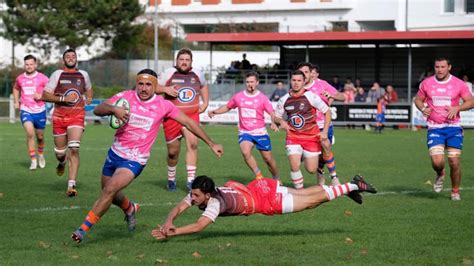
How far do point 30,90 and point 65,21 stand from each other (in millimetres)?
43256

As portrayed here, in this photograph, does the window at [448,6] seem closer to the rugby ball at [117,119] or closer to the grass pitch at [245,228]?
the grass pitch at [245,228]

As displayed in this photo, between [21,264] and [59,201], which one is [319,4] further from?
[21,264]

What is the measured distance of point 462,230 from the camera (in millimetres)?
12391

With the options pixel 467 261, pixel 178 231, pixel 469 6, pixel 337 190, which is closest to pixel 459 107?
pixel 337 190

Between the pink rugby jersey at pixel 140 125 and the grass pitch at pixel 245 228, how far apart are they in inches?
39.1

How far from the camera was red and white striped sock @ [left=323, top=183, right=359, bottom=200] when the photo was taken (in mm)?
11930

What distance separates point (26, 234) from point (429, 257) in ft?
15.2

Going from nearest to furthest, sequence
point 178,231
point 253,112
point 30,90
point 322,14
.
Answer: point 178,231 → point 253,112 → point 30,90 → point 322,14

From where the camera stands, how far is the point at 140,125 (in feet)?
38.0

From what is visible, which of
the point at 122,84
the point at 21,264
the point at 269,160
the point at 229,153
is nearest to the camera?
the point at 21,264

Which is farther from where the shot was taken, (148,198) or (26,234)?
(148,198)

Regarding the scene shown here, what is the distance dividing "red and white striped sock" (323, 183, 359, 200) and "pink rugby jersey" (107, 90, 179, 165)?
6.59 ft

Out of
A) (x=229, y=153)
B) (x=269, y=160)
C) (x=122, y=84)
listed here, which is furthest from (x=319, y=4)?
(x=269, y=160)

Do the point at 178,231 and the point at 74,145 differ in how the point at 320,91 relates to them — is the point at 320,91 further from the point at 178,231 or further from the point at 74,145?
the point at 178,231
